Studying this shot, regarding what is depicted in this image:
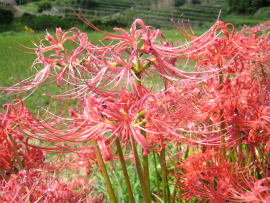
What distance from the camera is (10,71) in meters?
5.18

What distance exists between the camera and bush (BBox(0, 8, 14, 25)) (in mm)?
10492

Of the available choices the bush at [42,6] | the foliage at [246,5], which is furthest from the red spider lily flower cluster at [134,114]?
the bush at [42,6]

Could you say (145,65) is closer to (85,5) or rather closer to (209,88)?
(209,88)

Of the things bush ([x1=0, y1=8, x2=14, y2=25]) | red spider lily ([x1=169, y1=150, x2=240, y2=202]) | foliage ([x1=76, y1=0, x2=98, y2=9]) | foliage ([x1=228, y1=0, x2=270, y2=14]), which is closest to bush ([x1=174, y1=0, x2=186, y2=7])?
foliage ([x1=76, y1=0, x2=98, y2=9])

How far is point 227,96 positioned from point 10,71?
5.61m

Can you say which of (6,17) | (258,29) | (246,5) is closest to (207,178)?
(258,29)

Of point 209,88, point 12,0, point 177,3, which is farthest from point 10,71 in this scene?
point 177,3

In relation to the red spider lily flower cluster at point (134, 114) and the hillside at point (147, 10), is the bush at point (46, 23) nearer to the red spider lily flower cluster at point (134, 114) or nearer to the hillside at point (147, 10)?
the hillside at point (147, 10)

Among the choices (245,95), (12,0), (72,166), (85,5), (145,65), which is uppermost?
(85,5)

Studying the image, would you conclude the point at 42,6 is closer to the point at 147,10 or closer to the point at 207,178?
the point at 147,10

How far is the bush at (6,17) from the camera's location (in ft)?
34.4

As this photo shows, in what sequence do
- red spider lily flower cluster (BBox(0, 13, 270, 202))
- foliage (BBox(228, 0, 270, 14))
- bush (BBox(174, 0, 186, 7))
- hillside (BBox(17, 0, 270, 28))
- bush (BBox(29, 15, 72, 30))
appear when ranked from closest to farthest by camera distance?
red spider lily flower cluster (BBox(0, 13, 270, 202)), foliage (BBox(228, 0, 270, 14)), bush (BBox(29, 15, 72, 30)), hillside (BBox(17, 0, 270, 28)), bush (BBox(174, 0, 186, 7))

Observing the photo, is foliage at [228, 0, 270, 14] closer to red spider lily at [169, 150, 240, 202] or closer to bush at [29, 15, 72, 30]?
red spider lily at [169, 150, 240, 202]

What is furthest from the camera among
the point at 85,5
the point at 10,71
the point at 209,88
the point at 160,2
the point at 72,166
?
the point at 160,2
